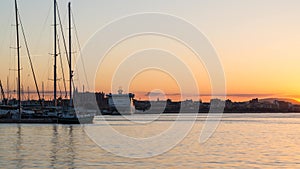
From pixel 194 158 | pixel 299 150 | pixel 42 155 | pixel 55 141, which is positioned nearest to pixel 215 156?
pixel 194 158

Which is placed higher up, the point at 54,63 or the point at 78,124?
the point at 54,63

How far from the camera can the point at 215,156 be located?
3844cm

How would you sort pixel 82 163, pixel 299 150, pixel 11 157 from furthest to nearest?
pixel 299 150 < pixel 11 157 < pixel 82 163

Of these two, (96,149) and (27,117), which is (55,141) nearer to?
(96,149)

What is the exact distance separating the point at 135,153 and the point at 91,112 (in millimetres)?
53506

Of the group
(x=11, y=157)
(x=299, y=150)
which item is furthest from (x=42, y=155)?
(x=299, y=150)

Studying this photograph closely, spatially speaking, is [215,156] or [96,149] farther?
[96,149]

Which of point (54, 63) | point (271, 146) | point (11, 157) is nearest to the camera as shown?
point (11, 157)

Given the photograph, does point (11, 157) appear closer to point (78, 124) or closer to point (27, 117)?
point (78, 124)

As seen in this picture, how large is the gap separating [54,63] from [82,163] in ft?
167

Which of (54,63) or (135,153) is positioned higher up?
(54,63)

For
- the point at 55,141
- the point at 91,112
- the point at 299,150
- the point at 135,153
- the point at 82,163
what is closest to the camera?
the point at 82,163

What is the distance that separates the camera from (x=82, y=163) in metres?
33.7

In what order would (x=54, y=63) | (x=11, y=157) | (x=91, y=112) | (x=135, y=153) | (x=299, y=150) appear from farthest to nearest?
(x=91, y=112) → (x=54, y=63) → (x=299, y=150) → (x=135, y=153) → (x=11, y=157)
